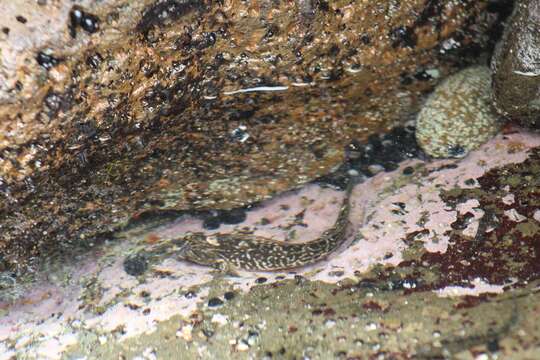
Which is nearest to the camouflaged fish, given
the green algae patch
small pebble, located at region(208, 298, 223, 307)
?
the green algae patch

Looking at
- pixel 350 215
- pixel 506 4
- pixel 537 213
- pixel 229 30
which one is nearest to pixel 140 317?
pixel 350 215

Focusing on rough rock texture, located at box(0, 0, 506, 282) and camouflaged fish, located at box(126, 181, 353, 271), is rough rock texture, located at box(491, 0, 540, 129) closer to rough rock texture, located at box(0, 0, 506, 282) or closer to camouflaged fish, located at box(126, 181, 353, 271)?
rough rock texture, located at box(0, 0, 506, 282)

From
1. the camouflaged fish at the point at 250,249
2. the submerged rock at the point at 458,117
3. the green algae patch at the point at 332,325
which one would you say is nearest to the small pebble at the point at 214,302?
the green algae patch at the point at 332,325

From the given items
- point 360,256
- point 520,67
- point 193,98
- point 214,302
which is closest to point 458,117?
point 520,67

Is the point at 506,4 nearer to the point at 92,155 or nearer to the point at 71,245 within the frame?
the point at 92,155

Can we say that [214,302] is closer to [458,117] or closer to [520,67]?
[458,117]

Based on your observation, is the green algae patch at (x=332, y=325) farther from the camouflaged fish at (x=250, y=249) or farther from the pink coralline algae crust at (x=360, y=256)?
the camouflaged fish at (x=250, y=249)
